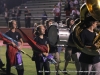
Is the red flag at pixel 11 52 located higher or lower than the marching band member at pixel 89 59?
lower

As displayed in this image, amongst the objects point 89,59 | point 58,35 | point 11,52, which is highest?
point 89,59

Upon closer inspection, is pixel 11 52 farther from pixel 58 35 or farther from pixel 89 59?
pixel 89 59

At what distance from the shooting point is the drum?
363 inches

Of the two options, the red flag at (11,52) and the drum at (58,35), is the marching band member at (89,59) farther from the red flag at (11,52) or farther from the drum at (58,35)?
the drum at (58,35)

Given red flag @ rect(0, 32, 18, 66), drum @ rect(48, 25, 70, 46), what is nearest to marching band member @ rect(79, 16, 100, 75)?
red flag @ rect(0, 32, 18, 66)

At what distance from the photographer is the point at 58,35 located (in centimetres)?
952

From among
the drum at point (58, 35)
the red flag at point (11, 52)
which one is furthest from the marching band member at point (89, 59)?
the drum at point (58, 35)

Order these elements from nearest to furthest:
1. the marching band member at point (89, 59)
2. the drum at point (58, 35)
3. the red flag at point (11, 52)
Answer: the marching band member at point (89, 59)
the red flag at point (11, 52)
the drum at point (58, 35)

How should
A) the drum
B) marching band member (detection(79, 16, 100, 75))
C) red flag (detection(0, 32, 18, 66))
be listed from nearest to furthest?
marching band member (detection(79, 16, 100, 75)) < red flag (detection(0, 32, 18, 66)) < the drum

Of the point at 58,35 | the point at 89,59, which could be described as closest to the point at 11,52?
the point at 58,35

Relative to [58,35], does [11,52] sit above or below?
below

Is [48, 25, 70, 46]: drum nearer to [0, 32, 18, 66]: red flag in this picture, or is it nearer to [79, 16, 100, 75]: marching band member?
[0, 32, 18, 66]: red flag

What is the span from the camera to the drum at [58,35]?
9.22m

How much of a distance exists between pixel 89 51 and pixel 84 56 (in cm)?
122
